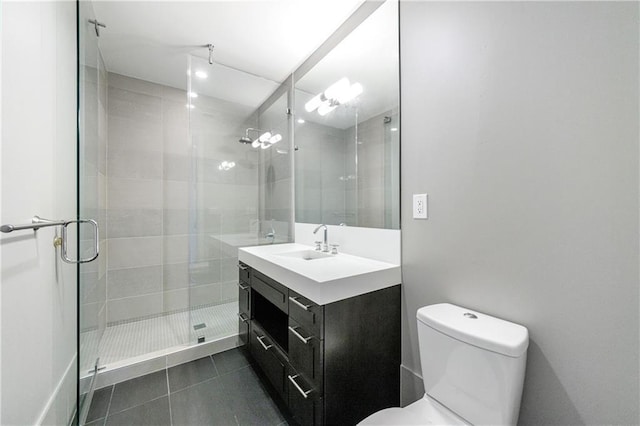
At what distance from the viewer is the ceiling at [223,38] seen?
168 centimetres

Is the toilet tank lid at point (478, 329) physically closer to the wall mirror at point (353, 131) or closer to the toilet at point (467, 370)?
the toilet at point (467, 370)

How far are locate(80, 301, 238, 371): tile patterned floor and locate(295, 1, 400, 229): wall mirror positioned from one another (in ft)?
3.90

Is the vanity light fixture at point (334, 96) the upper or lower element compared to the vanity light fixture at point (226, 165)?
upper

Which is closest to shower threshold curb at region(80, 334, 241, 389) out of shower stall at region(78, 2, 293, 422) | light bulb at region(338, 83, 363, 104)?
shower stall at region(78, 2, 293, 422)

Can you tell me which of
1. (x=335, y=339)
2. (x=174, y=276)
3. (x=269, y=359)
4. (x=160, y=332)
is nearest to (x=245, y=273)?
(x=269, y=359)

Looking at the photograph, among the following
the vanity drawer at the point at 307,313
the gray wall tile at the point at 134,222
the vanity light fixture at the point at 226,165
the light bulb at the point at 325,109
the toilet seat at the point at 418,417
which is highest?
the light bulb at the point at 325,109

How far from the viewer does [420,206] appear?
4.31 feet

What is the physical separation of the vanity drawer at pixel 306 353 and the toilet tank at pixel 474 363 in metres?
0.45

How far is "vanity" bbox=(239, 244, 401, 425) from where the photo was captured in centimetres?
113

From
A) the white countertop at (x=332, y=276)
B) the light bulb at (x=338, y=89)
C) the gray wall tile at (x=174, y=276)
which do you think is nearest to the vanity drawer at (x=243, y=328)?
the white countertop at (x=332, y=276)

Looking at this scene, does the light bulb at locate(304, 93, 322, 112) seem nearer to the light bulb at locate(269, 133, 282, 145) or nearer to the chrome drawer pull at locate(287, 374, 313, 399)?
the light bulb at locate(269, 133, 282, 145)

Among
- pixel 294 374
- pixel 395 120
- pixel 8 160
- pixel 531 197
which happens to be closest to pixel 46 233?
pixel 8 160

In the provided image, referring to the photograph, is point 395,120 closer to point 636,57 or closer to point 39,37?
point 636,57

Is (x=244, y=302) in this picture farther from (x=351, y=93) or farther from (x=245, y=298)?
(x=351, y=93)
